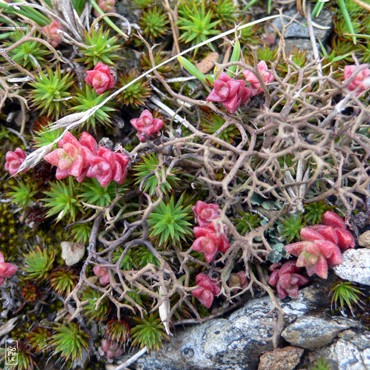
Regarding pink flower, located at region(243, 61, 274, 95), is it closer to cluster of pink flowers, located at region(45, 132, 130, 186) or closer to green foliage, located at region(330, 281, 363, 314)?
cluster of pink flowers, located at region(45, 132, 130, 186)

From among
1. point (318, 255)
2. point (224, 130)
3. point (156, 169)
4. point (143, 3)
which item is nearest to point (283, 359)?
point (318, 255)

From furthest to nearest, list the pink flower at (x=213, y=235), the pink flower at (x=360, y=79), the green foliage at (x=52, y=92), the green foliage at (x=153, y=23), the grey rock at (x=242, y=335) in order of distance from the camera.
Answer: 1. the green foliage at (x=153, y=23)
2. the green foliage at (x=52, y=92)
3. the grey rock at (x=242, y=335)
4. the pink flower at (x=213, y=235)
5. the pink flower at (x=360, y=79)

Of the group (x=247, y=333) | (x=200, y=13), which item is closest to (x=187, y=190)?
(x=247, y=333)

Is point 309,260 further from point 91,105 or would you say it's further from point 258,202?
point 91,105

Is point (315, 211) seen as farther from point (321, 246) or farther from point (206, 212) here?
Result: point (206, 212)

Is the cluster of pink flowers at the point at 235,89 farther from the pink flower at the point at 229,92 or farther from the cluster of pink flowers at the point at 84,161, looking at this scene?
the cluster of pink flowers at the point at 84,161

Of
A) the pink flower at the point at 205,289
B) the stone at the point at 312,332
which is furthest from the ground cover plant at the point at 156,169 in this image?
the stone at the point at 312,332
